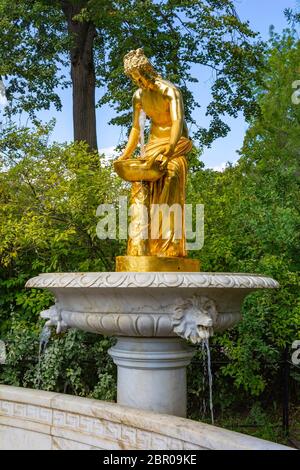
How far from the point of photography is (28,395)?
11.6ft

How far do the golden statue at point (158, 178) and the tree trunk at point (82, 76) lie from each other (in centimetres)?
597

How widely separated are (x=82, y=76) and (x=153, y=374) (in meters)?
7.87

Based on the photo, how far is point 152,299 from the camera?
337 cm

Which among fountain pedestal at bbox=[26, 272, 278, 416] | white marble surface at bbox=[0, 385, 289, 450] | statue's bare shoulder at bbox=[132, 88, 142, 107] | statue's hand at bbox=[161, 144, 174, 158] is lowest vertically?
white marble surface at bbox=[0, 385, 289, 450]

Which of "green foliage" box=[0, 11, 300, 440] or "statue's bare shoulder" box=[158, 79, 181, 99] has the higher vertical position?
"statue's bare shoulder" box=[158, 79, 181, 99]

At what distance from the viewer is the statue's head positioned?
4.15m

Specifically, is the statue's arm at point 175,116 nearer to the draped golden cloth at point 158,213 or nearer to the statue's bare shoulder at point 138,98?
the draped golden cloth at point 158,213

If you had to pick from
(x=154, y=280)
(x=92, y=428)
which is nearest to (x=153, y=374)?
(x=92, y=428)

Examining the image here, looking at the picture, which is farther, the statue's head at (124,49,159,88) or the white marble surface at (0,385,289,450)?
the statue's head at (124,49,159,88)

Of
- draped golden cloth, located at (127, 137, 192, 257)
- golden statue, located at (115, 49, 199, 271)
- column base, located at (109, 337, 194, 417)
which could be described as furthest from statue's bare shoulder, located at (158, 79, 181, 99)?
column base, located at (109, 337, 194, 417)

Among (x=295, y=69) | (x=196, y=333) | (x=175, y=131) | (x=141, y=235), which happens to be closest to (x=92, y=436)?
(x=196, y=333)

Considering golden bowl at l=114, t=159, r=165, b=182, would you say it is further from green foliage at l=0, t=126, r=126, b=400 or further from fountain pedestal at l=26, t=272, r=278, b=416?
green foliage at l=0, t=126, r=126, b=400

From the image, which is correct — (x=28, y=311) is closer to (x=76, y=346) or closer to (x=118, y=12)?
(x=76, y=346)

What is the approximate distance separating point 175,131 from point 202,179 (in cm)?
300
